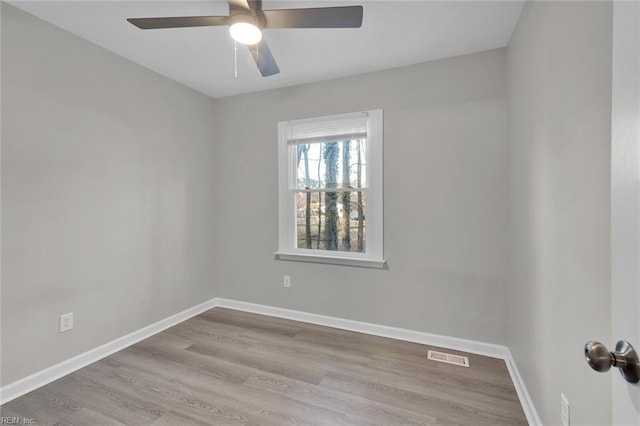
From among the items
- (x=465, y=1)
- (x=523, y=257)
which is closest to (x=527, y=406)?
(x=523, y=257)

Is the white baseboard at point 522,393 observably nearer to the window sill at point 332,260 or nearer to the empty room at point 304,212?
the empty room at point 304,212

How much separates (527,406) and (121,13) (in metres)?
3.59

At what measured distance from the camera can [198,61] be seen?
2609mm

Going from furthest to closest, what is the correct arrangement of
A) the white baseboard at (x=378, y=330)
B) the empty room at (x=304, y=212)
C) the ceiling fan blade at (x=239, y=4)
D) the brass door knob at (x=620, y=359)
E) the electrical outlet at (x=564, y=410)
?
the white baseboard at (x=378, y=330) → the ceiling fan blade at (x=239, y=4) → the empty room at (x=304, y=212) → the electrical outlet at (x=564, y=410) → the brass door knob at (x=620, y=359)

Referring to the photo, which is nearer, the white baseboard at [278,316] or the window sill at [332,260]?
the white baseboard at [278,316]

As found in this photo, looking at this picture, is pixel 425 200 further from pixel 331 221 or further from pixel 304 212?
pixel 304 212

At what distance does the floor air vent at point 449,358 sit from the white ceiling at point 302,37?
8.21 ft

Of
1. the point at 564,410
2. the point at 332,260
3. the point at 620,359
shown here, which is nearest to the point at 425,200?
the point at 332,260

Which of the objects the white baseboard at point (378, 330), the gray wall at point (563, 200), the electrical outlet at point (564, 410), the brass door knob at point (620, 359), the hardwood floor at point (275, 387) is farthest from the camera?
the white baseboard at point (378, 330)

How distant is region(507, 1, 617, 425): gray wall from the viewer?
982 mm

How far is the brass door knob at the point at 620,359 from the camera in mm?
529

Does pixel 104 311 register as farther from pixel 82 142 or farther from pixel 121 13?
pixel 121 13

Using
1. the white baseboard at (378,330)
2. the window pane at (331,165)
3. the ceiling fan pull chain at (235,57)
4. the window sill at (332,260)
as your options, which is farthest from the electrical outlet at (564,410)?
the ceiling fan pull chain at (235,57)

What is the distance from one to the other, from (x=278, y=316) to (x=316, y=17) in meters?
2.77
